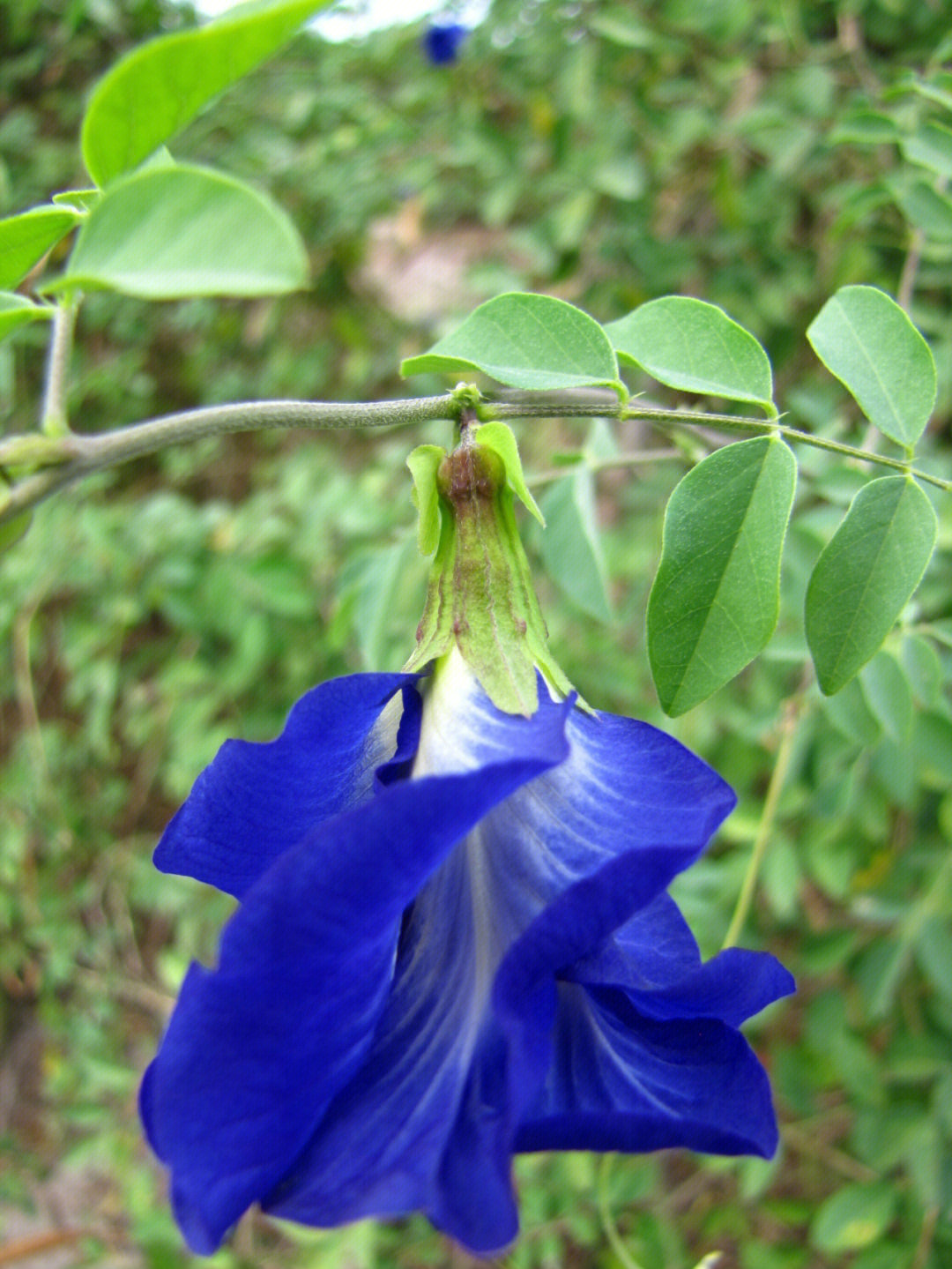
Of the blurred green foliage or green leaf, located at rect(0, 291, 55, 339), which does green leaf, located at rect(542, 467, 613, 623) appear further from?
green leaf, located at rect(0, 291, 55, 339)

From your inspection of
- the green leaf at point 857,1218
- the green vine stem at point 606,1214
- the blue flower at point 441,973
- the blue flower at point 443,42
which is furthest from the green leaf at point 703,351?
the blue flower at point 443,42

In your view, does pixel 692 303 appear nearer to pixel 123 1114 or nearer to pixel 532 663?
pixel 532 663

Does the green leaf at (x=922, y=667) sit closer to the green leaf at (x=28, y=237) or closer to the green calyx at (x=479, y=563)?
the green calyx at (x=479, y=563)

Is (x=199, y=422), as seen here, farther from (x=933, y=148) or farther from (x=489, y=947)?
(x=933, y=148)

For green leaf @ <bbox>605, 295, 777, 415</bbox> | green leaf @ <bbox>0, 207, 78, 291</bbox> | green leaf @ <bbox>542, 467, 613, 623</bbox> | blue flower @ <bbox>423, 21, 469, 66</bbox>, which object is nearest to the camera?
green leaf @ <bbox>0, 207, 78, 291</bbox>

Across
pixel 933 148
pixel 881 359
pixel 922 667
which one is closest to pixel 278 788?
pixel 881 359

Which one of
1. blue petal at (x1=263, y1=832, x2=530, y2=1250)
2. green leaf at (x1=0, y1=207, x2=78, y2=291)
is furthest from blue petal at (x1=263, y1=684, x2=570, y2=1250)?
green leaf at (x1=0, y1=207, x2=78, y2=291)
